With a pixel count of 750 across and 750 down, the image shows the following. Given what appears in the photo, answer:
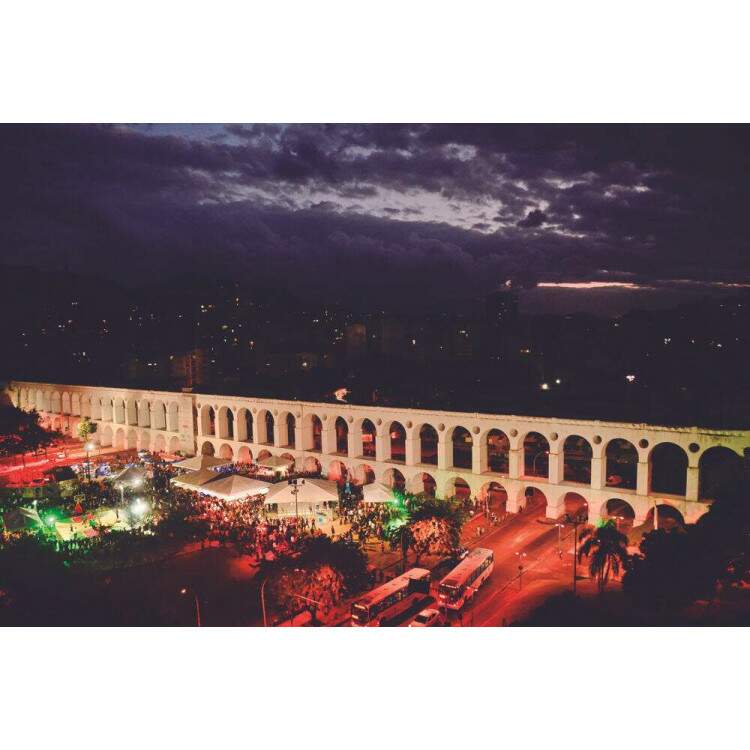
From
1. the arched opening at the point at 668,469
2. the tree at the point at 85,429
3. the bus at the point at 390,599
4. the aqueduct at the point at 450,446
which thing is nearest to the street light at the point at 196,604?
the bus at the point at 390,599

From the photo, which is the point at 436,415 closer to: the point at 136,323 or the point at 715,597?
the point at 715,597

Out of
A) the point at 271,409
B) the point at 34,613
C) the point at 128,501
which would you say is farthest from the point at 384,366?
the point at 34,613

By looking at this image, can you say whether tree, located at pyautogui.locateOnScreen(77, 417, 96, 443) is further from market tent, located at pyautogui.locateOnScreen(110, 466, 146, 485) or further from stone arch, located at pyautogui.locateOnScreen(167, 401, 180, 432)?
market tent, located at pyautogui.locateOnScreen(110, 466, 146, 485)

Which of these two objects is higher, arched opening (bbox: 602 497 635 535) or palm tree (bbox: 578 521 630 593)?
palm tree (bbox: 578 521 630 593)

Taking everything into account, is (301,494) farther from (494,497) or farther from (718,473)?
(718,473)

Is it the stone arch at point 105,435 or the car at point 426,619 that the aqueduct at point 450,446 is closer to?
the stone arch at point 105,435

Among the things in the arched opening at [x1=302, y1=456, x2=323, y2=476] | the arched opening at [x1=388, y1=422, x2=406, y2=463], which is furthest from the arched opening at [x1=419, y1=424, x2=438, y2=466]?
the arched opening at [x1=302, y1=456, x2=323, y2=476]

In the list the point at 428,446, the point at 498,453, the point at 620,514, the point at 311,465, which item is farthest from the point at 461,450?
the point at 620,514
